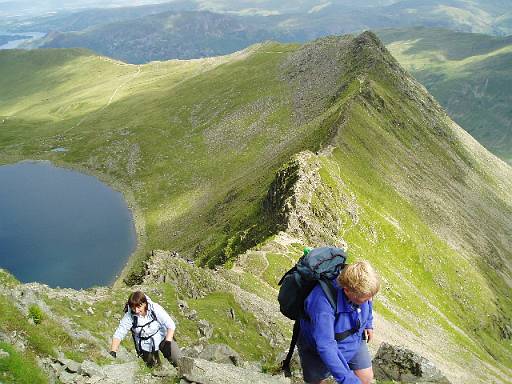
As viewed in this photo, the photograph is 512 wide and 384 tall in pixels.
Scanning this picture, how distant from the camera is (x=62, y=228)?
129250mm

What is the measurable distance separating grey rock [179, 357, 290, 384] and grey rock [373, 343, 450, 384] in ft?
22.5

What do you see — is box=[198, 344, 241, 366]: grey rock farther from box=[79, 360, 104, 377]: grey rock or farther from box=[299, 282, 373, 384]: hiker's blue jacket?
box=[299, 282, 373, 384]: hiker's blue jacket

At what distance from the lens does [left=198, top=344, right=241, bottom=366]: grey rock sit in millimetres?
21016

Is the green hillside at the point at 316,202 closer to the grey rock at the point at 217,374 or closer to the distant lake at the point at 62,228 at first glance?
the grey rock at the point at 217,374

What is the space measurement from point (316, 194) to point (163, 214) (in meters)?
66.1

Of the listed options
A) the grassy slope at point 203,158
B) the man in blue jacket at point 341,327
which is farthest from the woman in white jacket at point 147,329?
the grassy slope at point 203,158

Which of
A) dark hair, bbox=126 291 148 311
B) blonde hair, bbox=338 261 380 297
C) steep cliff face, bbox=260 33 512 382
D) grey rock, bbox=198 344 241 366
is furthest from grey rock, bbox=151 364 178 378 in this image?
steep cliff face, bbox=260 33 512 382

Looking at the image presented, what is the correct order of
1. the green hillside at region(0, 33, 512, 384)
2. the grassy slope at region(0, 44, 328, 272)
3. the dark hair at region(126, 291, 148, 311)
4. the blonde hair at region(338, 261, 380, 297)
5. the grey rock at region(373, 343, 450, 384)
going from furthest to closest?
the grassy slope at region(0, 44, 328, 272) < the green hillside at region(0, 33, 512, 384) < the grey rock at region(373, 343, 450, 384) < the dark hair at region(126, 291, 148, 311) < the blonde hair at region(338, 261, 380, 297)

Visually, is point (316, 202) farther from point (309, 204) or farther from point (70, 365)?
point (70, 365)

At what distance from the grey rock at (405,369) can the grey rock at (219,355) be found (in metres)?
6.92

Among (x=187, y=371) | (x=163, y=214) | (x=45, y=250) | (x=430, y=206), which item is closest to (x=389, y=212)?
(x=430, y=206)

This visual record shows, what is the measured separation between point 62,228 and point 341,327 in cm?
13083

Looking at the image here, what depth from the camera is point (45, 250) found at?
118 metres

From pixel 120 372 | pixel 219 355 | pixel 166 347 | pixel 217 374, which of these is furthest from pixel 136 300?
pixel 219 355
